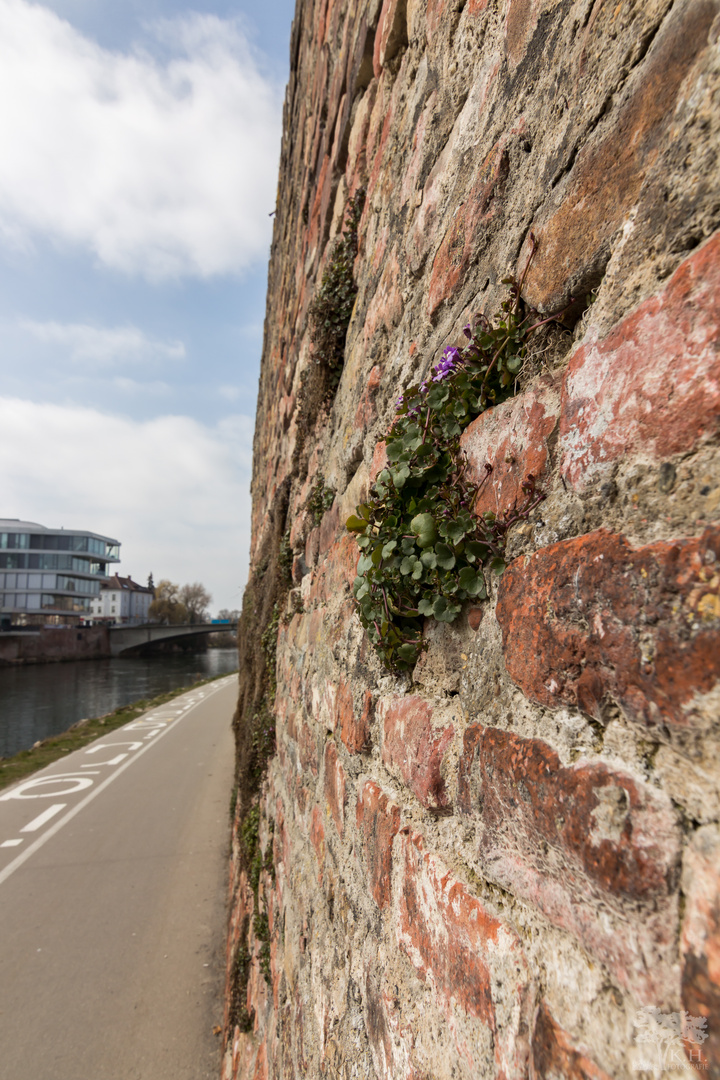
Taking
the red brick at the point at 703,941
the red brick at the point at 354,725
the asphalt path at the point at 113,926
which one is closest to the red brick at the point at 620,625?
the red brick at the point at 703,941

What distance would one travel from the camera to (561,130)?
831 millimetres

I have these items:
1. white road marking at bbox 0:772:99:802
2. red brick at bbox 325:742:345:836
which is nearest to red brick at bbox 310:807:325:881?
red brick at bbox 325:742:345:836

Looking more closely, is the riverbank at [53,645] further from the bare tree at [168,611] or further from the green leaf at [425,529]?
the green leaf at [425,529]

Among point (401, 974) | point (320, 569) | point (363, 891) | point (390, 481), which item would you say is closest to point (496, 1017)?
point (401, 974)

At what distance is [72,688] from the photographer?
2697cm

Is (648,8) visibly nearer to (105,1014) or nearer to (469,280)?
(469,280)

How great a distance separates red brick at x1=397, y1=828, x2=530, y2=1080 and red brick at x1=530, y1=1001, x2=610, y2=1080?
2cm

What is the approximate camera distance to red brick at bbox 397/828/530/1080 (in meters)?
0.71

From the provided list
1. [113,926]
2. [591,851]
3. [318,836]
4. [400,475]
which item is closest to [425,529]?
[400,475]

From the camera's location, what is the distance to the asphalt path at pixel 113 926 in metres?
3.87

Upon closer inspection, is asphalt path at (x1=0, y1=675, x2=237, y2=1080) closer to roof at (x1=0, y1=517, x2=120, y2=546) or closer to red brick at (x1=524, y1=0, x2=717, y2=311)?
red brick at (x1=524, y1=0, x2=717, y2=311)

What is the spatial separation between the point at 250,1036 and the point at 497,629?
3416 mm

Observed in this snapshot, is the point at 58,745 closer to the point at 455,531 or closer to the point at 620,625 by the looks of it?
the point at 455,531

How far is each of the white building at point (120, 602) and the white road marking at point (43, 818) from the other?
60341 millimetres
